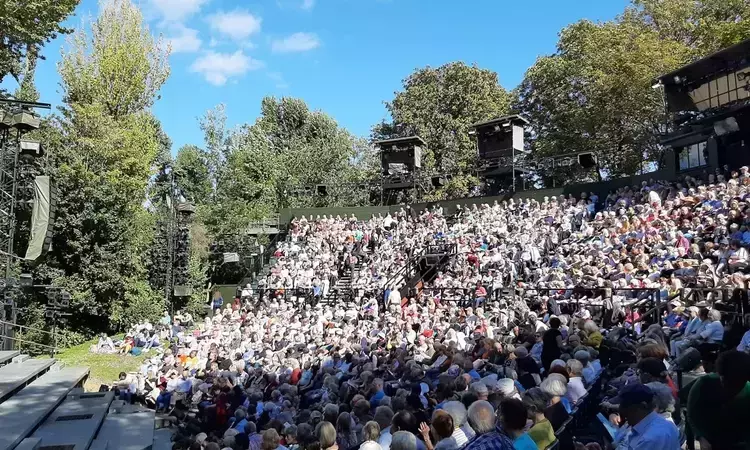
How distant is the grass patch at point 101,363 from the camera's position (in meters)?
16.7

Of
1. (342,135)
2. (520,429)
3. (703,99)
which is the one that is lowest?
(520,429)

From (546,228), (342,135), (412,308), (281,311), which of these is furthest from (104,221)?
(342,135)

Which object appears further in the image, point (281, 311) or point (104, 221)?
point (104, 221)

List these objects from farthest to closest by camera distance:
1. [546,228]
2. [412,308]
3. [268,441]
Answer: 1. [546,228]
2. [412,308]
3. [268,441]

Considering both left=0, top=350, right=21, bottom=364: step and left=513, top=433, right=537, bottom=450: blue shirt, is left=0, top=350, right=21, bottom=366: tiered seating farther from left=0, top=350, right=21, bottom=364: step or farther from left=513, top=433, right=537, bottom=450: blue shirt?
left=513, top=433, right=537, bottom=450: blue shirt

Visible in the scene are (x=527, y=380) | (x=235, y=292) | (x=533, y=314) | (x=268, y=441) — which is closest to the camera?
(x=268, y=441)

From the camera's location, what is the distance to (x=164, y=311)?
83.3ft

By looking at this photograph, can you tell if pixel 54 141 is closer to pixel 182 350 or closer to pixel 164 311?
pixel 164 311

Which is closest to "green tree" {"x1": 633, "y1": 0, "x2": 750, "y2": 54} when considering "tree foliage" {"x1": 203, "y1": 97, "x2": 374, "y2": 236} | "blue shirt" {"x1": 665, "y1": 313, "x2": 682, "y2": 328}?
"tree foliage" {"x1": 203, "y1": 97, "x2": 374, "y2": 236}

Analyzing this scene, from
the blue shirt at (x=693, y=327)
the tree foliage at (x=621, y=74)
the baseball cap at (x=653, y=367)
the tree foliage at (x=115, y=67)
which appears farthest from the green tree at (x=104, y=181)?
the baseball cap at (x=653, y=367)

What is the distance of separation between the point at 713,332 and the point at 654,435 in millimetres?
5046

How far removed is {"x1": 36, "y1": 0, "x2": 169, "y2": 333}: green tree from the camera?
24.3 meters

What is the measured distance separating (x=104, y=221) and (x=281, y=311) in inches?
396

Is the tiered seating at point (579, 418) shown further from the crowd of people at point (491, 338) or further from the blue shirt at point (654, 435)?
the blue shirt at point (654, 435)
